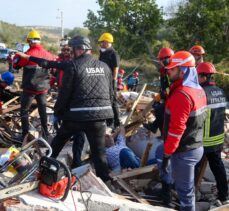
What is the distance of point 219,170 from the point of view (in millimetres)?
5090

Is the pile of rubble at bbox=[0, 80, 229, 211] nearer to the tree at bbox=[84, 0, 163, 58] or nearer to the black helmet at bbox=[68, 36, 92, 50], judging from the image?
the black helmet at bbox=[68, 36, 92, 50]

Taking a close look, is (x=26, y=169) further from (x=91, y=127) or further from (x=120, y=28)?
(x=120, y=28)

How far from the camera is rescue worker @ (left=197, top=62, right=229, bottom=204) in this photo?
4.85 m

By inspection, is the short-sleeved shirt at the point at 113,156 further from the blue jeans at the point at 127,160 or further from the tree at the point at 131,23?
the tree at the point at 131,23

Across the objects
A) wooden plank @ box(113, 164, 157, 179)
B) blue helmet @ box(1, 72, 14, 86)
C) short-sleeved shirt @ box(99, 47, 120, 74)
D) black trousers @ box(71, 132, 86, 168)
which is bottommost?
wooden plank @ box(113, 164, 157, 179)

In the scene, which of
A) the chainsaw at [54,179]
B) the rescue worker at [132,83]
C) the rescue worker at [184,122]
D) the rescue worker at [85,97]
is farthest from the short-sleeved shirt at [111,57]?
the rescue worker at [132,83]

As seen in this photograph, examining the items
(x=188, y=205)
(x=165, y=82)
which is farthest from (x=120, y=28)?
(x=188, y=205)

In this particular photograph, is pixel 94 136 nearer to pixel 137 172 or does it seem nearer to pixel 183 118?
pixel 137 172

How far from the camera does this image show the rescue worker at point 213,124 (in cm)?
485

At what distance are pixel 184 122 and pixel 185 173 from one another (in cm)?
61

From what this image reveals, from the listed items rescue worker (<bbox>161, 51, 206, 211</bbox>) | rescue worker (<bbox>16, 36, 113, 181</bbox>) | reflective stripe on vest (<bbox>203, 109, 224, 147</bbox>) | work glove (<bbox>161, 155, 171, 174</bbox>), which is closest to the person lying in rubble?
rescue worker (<bbox>16, 36, 113, 181</bbox>)

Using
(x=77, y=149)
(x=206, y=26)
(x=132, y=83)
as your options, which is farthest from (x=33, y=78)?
(x=206, y=26)

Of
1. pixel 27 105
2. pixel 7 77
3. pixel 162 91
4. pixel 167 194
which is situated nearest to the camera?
pixel 167 194

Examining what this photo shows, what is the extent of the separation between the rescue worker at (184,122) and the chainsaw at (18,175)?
128 centimetres
